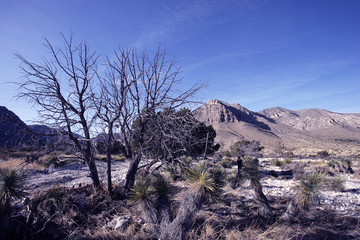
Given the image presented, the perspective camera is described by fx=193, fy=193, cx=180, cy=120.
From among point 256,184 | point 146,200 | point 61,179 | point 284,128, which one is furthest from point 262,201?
point 284,128

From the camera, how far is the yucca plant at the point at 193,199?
4.48 metres

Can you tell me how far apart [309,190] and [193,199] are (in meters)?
3.51

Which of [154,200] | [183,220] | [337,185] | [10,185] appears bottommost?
[337,185]

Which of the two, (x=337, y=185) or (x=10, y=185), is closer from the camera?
(x=10, y=185)

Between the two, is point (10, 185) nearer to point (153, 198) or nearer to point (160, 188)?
point (153, 198)

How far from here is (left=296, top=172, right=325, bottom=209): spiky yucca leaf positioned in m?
5.43

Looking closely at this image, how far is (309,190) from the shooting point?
5.52 m

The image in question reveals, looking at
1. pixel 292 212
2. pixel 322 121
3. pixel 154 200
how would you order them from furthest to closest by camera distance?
A: pixel 322 121, pixel 292 212, pixel 154 200

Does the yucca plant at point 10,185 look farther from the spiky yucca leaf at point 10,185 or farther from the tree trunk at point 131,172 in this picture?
the tree trunk at point 131,172

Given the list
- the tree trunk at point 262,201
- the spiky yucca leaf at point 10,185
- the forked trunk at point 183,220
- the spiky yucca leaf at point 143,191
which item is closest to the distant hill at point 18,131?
the spiky yucca leaf at point 10,185

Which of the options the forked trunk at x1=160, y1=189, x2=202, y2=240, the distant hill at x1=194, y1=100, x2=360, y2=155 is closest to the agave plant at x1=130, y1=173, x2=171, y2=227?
the forked trunk at x1=160, y1=189, x2=202, y2=240

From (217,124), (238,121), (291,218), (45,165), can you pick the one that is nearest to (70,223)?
(291,218)

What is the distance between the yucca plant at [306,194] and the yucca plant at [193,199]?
2.55m

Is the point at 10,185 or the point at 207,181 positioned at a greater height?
the point at 207,181
